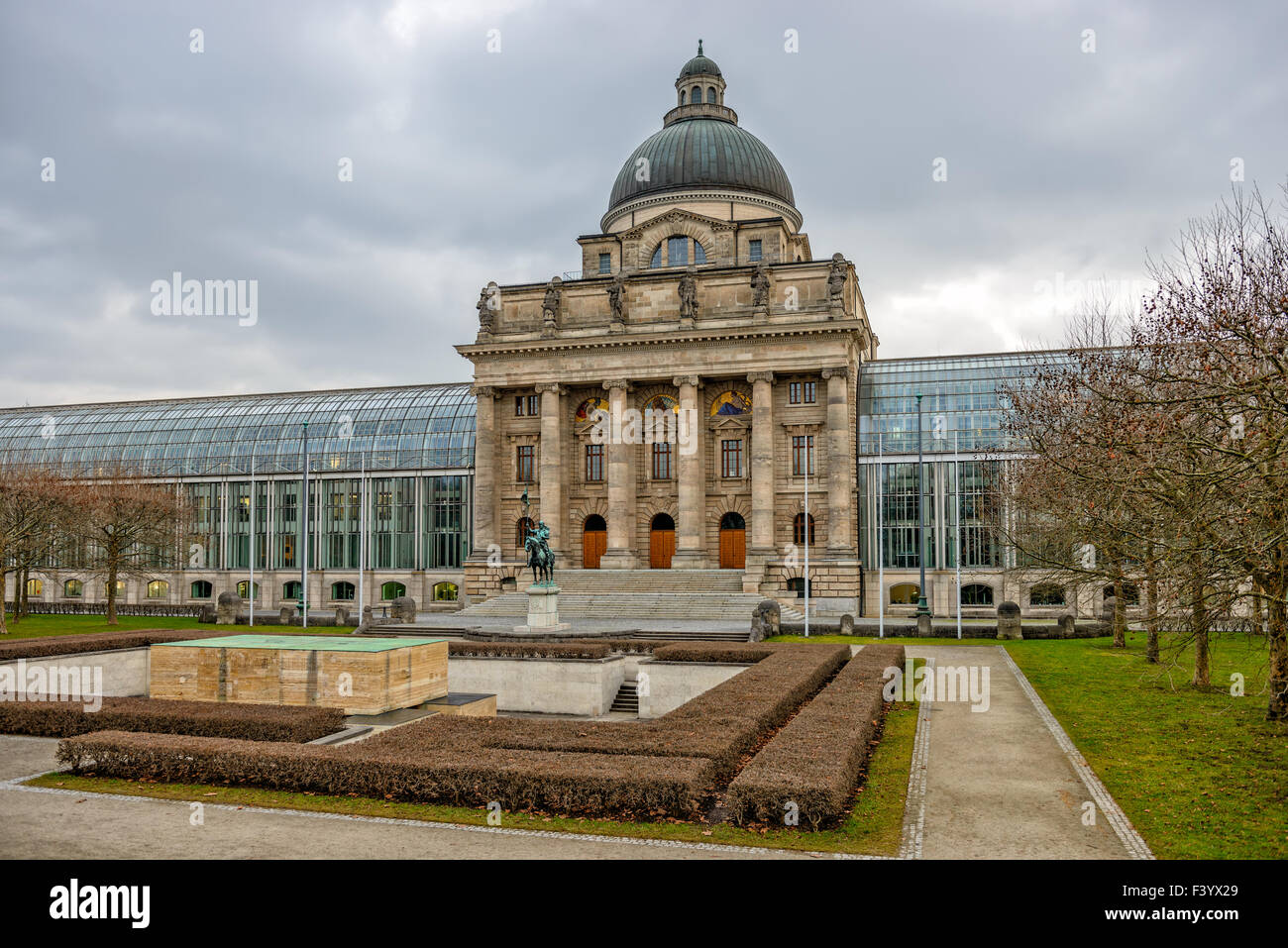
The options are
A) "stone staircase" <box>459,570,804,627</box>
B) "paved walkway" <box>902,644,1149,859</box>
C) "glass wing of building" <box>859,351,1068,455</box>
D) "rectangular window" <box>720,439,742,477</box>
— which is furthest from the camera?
"rectangular window" <box>720,439,742,477</box>

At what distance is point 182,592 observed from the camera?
7519 cm

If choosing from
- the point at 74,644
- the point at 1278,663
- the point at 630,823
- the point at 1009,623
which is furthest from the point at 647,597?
the point at 630,823

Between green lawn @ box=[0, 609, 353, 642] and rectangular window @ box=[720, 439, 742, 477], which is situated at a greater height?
rectangular window @ box=[720, 439, 742, 477]

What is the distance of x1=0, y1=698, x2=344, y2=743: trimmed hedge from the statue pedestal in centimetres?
2096

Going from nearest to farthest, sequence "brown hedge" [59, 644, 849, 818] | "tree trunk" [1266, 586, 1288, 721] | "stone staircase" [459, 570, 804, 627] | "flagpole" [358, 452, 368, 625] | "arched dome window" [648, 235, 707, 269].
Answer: "brown hedge" [59, 644, 849, 818], "tree trunk" [1266, 586, 1288, 721], "stone staircase" [459, 570, 804, 627], "flagpole" [358, 452, 368, 625], "arched dome window" [648, 235, 707, 269]

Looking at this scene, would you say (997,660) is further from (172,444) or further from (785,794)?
(172,444)

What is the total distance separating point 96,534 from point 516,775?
5296cm

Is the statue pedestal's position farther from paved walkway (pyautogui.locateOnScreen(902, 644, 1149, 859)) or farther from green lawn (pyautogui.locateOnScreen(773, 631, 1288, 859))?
paved walkway (pyautogui.locateOnScreen(902, 644, 1149, 859))

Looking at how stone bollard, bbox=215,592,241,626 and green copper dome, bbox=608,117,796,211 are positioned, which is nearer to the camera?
stone bollard, bbox=215,592,241,626

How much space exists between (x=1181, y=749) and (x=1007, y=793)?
6024 mm

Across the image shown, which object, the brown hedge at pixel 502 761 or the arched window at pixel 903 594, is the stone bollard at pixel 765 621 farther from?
the brown hedge at pixel 502 761

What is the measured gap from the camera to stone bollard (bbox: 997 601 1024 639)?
4678 centimetres

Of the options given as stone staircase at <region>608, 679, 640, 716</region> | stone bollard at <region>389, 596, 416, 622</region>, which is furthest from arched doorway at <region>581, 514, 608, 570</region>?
stone staircase at <region>608, 679, 640, 716</region>

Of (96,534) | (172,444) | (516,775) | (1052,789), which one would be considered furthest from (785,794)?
(172,444)
